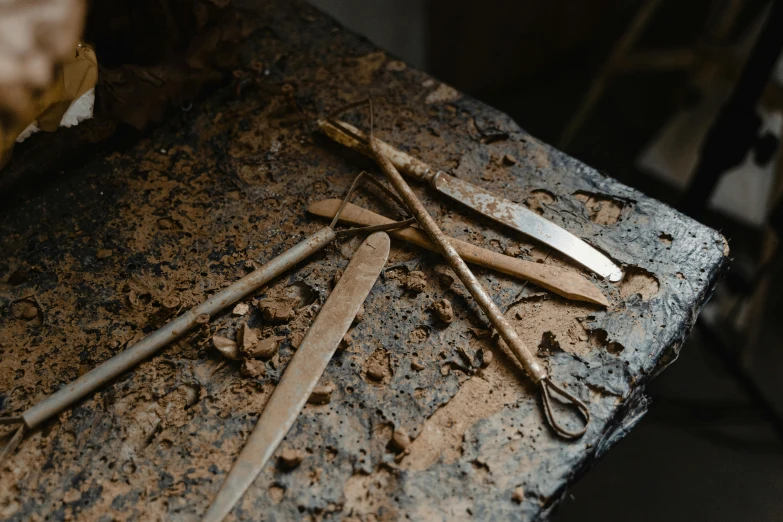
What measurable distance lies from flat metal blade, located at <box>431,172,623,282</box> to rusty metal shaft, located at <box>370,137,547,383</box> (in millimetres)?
80

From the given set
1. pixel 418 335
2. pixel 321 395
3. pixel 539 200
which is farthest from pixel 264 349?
pixel 539 200

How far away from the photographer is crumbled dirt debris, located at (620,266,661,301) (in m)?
1.24

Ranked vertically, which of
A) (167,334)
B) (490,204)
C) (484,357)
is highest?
(490,204)

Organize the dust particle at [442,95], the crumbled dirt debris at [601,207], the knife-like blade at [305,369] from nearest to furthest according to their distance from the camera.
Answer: the knife-like blade at [305,369] < the crumbled dirt debris at [601,207] < the dust particle at [442,95]

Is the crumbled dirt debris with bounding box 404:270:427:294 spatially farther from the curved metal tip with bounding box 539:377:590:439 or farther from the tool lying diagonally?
the curved metal tip with bounding box 539:377:590:439

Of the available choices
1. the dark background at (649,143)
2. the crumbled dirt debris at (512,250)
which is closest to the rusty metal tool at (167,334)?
the crumbled dirt debris at (512,250)

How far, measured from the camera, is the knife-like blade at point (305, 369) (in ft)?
3.31

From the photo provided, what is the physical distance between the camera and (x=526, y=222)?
4.33 ft

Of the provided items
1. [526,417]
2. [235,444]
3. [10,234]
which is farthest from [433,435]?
[10,234]

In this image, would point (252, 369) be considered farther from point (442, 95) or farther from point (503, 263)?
point (442, 95)

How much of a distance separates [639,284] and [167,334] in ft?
3.03

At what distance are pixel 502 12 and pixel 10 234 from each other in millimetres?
2076

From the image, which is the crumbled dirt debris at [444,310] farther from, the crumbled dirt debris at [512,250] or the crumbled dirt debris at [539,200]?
the crumbled dirt debris at [539,200]

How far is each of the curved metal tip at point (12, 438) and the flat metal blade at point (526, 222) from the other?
2.97 feet
